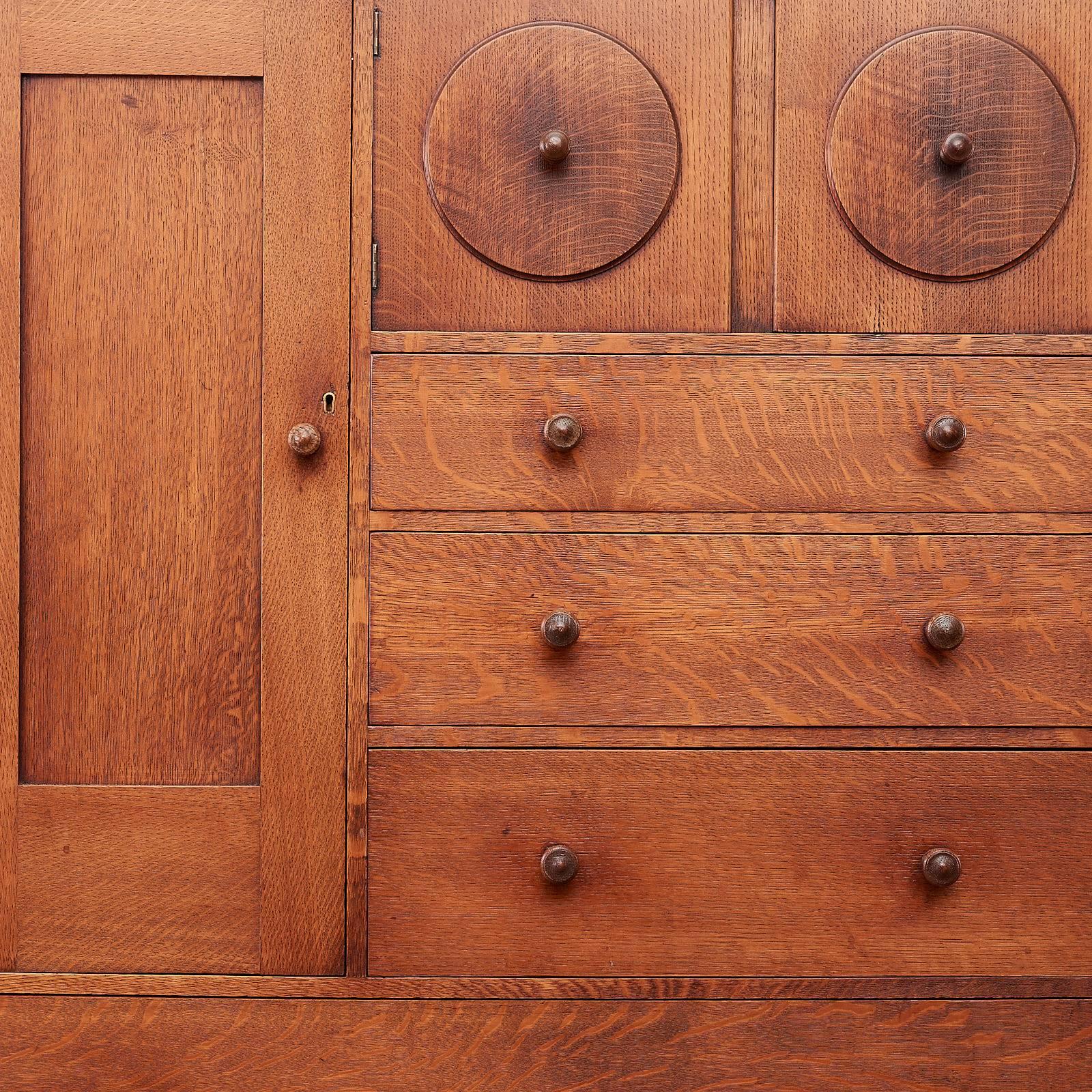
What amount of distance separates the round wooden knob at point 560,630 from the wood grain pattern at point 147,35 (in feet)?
1.97

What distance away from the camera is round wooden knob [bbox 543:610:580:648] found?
2.77ft

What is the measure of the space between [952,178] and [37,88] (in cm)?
88

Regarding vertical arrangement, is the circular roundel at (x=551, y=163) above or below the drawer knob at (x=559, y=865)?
above

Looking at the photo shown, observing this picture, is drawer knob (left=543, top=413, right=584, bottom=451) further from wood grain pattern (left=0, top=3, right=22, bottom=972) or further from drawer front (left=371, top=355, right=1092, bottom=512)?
wood grain pattern (left=0, top=3, right=22, bottom=972)

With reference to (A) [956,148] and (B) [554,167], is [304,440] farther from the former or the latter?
(A) [956,148]

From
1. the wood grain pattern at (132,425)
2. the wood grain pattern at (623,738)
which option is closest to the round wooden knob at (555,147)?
the wood grain pattern at (132,425)

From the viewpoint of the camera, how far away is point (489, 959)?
87cm

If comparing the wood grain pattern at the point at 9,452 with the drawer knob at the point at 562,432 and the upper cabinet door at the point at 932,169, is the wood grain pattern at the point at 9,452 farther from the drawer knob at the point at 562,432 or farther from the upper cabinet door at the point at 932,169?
the upper cabinet door at the point at 932,169

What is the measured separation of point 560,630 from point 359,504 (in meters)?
0.23

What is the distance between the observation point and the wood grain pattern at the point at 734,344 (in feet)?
2.88

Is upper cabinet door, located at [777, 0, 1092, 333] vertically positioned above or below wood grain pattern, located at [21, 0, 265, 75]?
below

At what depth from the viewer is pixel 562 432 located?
2.79 ft

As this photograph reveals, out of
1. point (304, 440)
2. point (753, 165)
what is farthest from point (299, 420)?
point (753, 165)

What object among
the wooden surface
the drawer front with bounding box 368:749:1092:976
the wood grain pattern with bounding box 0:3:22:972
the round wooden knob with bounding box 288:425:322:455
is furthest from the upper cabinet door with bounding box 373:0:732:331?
the wooden surface
